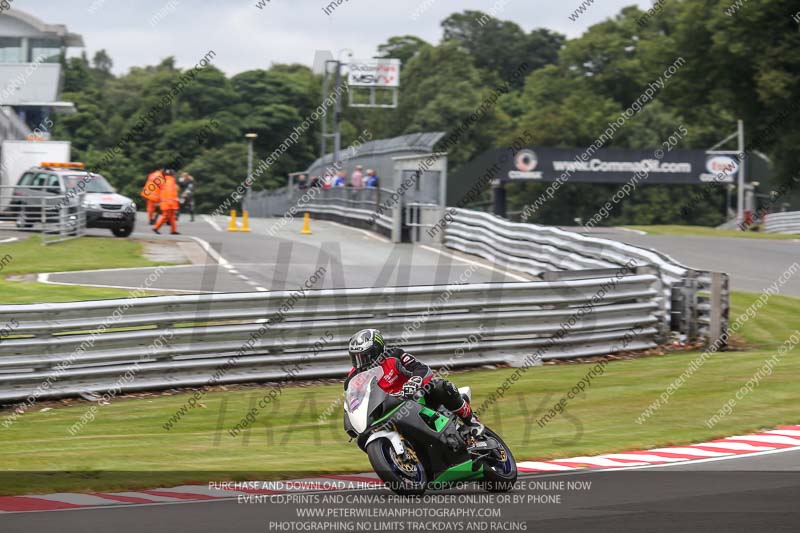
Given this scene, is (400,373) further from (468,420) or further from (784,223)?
→ (784,223)

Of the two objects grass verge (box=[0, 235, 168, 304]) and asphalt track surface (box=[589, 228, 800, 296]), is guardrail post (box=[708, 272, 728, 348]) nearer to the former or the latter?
asphalt track surface (box=[589, 228, 800, 296])

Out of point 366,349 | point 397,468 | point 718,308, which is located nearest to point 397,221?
point 718,308

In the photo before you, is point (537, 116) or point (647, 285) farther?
point (537, 116)

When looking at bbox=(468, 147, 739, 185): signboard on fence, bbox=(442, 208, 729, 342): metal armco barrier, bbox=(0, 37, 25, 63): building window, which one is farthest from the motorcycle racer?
bbox=(0, 37, 25, 63): building window

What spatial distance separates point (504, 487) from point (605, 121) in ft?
236

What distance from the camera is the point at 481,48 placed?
439 ft

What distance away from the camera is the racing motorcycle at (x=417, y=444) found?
7.95m

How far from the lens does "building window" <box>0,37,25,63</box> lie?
2379 inches

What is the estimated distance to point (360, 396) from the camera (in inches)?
323

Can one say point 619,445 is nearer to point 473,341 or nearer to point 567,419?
point 567,419

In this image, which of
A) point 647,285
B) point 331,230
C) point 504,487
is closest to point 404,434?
point 504,487

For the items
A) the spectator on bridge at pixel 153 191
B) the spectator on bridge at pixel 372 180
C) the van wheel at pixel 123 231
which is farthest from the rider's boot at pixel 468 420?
the spectator on bridge at pixel 372 180

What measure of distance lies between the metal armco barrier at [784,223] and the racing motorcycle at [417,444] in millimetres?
36389

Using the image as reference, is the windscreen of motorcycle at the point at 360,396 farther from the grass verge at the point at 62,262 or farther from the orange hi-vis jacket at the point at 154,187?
the orange hi-vis jacket at the point at 154,187
